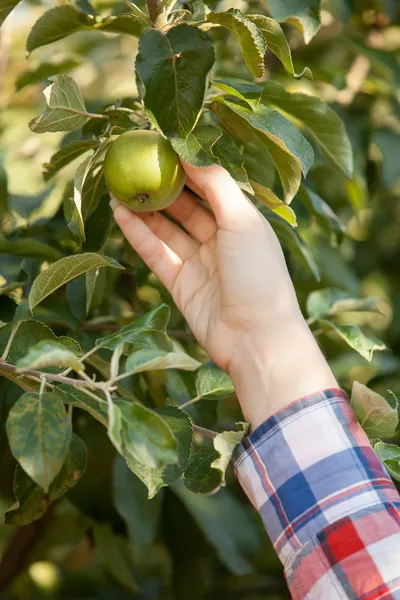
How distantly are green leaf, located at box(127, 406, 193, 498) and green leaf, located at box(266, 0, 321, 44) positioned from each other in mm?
485

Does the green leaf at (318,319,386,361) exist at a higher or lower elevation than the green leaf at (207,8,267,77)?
lower

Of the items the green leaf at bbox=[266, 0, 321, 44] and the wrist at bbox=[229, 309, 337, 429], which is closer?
the wrist at bbox=[229, 309, 337, 429]

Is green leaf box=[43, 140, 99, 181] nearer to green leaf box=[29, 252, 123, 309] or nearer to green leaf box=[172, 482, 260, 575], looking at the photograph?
green leaf box=[29, 252, 123, 309]

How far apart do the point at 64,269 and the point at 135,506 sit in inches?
25.4

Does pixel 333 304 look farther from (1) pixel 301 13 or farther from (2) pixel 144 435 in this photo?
(2) pixel 144 435

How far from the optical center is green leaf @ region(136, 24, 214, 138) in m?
0.80

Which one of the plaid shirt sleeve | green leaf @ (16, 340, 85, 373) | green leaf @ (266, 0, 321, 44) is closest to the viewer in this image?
green leaf @ (16, 340, 85, 373)

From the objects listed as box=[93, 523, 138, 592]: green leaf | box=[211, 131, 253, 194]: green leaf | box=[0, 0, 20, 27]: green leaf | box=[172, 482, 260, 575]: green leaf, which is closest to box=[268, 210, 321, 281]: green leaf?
box=[211, 131, 253, 194]: green leaf

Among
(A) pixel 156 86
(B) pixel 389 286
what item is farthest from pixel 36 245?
(B) pixel 389 286

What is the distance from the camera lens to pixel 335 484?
0.75 meters

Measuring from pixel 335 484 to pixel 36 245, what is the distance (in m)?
0.55

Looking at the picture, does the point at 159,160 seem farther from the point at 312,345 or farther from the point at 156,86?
the point at 312,345

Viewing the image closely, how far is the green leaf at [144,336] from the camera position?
761 mm

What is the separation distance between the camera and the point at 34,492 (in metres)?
0.82
